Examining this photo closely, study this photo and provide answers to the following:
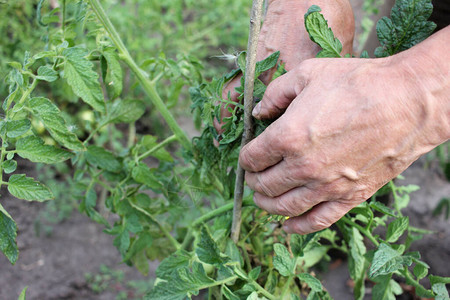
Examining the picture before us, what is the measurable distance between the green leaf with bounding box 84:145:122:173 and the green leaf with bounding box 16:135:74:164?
264 millimetres

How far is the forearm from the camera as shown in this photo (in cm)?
72

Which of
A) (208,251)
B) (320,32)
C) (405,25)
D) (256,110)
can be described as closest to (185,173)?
(208,251)

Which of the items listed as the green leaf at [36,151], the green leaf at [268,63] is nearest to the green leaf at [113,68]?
the green leaf at [36,151]

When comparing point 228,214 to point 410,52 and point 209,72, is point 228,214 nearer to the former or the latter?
point 410,52

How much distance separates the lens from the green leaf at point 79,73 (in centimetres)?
92

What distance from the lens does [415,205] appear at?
2.28 m

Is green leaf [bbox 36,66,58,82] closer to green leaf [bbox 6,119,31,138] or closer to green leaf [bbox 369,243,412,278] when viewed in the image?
green leaf [bbox 6,119,31,138]

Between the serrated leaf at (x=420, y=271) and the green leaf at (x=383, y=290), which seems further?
the green leaf at (x=383, y=290)

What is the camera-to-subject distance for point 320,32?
2.74 ft

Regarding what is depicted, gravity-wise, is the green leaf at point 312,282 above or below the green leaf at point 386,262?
below

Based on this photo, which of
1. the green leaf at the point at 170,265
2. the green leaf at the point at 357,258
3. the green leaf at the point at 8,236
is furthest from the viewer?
the green leaf at the point at 357,258

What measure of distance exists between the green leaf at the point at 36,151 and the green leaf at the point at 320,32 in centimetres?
61

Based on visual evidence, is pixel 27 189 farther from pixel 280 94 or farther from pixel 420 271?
pixel 420 271

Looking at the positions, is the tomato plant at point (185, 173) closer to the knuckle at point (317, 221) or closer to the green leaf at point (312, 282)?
the green leaf at point (312, 282)
